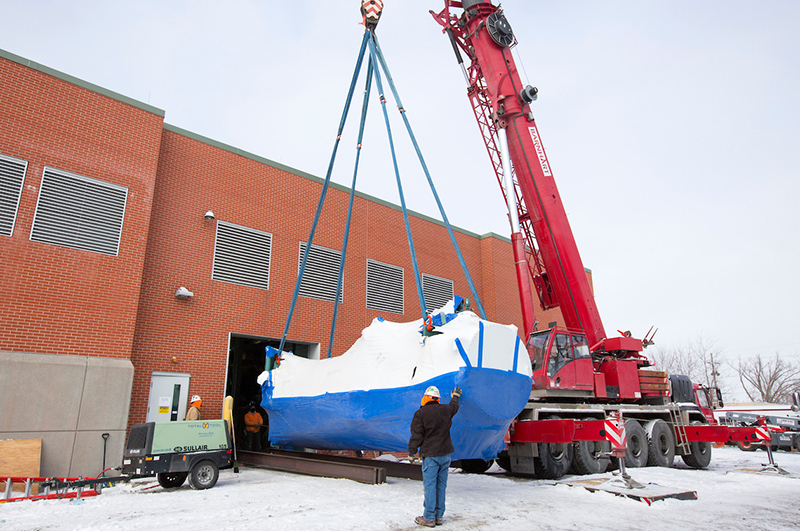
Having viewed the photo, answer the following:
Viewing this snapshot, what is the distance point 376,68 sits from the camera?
8977mm

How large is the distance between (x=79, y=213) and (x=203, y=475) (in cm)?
552

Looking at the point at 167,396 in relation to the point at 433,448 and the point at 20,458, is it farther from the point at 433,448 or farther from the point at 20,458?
the point at 433,448

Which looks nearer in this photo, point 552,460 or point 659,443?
point 552,460

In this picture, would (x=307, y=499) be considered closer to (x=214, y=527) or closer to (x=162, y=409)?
(x=214, y=527)

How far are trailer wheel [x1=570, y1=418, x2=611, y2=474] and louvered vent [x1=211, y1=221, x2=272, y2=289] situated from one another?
25.0ft

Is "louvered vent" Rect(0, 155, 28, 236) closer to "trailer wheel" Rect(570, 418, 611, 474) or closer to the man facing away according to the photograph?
the man facing away

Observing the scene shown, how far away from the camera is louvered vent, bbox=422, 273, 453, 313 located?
52.2 feet

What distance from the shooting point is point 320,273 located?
43.8 feet

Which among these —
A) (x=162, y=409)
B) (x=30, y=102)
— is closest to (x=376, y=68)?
(x=30, y=102)

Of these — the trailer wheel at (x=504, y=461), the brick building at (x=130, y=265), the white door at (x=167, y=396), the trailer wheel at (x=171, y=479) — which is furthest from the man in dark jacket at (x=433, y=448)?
the white door at (x=167, y=396)

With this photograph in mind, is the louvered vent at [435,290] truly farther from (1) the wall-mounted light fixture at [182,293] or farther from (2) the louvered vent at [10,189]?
(2) the louvered vent at [10,189]

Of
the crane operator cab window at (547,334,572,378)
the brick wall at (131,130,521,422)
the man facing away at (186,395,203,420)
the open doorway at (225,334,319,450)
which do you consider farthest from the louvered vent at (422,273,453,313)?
the man facing away at (186,395,203,420)

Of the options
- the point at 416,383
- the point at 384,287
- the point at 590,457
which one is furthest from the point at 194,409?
the point at 590,457

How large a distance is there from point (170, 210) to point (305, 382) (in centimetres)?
523
